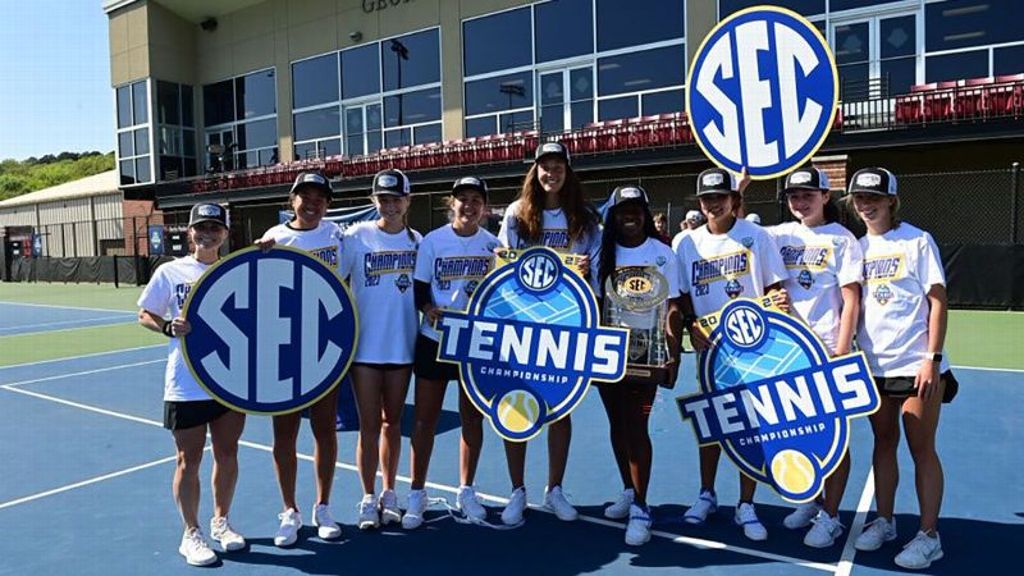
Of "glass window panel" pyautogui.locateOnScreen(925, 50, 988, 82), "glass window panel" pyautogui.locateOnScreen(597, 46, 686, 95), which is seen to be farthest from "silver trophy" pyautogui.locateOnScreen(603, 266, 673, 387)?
"glass window panel" pyautogui.locateOnScreen(597, 46, 686, 95)

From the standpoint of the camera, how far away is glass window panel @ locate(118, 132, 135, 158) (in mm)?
38125

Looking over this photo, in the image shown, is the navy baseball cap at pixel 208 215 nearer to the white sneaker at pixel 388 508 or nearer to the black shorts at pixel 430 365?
the black shorts at pixel 430 365

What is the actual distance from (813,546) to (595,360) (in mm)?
1611

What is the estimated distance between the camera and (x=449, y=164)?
24938mm

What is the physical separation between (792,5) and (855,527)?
20157 mm

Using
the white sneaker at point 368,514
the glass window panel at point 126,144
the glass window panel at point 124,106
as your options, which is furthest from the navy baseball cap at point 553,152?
the glass window panel at point 124,106

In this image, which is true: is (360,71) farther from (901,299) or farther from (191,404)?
(901,299)

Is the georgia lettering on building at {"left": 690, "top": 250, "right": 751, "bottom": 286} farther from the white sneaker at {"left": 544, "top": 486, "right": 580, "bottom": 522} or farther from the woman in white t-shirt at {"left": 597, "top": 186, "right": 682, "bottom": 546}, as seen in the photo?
the white sneaker at {"left": 544, "top": 486, "right": 580, "bottom": 522}

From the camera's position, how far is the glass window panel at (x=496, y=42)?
26078 millimetres

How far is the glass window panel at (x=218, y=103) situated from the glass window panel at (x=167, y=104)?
1317 mm

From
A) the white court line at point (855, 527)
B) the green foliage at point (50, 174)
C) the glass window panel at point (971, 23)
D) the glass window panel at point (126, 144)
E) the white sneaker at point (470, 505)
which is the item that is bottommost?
the white court line at point (855, 527)

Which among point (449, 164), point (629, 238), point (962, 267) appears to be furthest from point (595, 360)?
point (449, 164)

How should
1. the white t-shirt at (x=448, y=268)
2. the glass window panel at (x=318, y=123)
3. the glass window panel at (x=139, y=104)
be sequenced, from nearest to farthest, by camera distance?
the white t-shirt at (x=448, y=268), the glass window panel at (x=318, y=123), the glass window panel at (x=139, y=104)

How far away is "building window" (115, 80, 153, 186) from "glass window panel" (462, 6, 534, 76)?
19.1 metres
